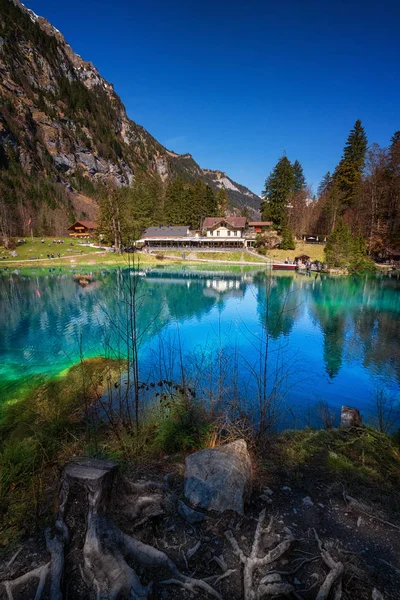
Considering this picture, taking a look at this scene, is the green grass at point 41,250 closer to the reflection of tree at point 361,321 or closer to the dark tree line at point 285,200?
the dark tree line at point 285,200

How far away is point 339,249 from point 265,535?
4193 cm

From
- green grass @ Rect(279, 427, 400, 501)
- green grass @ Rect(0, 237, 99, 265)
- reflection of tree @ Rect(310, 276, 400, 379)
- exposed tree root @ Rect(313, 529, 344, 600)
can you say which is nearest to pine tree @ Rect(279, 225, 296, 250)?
reflection of tree @ Rect(310, 276, 400, 379)

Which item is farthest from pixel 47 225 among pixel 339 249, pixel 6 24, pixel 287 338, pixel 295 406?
pixel 6 24

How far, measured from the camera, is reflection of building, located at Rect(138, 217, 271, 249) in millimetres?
58750

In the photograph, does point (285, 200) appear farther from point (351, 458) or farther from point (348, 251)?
point (351, 458)

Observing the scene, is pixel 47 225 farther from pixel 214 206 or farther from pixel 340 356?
pixel 340 356

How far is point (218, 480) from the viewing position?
10.1 ft

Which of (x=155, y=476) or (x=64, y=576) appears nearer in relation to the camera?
(x=64, y=576)

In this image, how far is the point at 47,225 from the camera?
248 feet

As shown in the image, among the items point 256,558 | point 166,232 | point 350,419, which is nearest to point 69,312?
point 350,419

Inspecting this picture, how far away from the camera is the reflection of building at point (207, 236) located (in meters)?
58.8

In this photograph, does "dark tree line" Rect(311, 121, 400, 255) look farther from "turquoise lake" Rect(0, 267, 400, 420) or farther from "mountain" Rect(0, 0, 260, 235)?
"mountain" Rect(0, 0, 260, 235)

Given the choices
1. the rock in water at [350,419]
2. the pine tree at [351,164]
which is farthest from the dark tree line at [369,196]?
the rock in water at [350,419]

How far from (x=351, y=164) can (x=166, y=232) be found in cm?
3703
